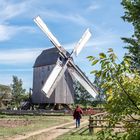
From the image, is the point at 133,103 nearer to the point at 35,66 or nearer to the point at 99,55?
the point at 99,55

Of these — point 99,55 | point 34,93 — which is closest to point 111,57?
point 99,55

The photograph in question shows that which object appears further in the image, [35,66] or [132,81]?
[35,66]

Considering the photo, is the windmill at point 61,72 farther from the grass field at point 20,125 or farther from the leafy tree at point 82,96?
the leafy tree at point 82,96

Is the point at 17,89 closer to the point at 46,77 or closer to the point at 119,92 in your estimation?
the point at 46,77

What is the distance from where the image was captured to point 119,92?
589cm

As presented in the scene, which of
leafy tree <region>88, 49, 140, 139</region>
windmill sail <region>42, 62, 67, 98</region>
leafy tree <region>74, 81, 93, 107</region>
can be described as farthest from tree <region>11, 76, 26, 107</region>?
leafy tree <region>88, 49, 140, 139</region>

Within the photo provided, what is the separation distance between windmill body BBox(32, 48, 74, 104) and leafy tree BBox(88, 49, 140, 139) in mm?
53850

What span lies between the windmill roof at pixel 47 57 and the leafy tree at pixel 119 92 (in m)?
54.7

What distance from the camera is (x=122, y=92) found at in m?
5.91

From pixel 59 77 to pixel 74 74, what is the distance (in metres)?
2.87

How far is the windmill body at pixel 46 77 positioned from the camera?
60.5 meters

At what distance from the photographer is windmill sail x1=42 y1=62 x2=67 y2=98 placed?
57000mm

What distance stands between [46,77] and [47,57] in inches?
144

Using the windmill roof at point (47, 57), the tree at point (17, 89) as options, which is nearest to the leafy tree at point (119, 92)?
the windmill roof at point (47, 57)
